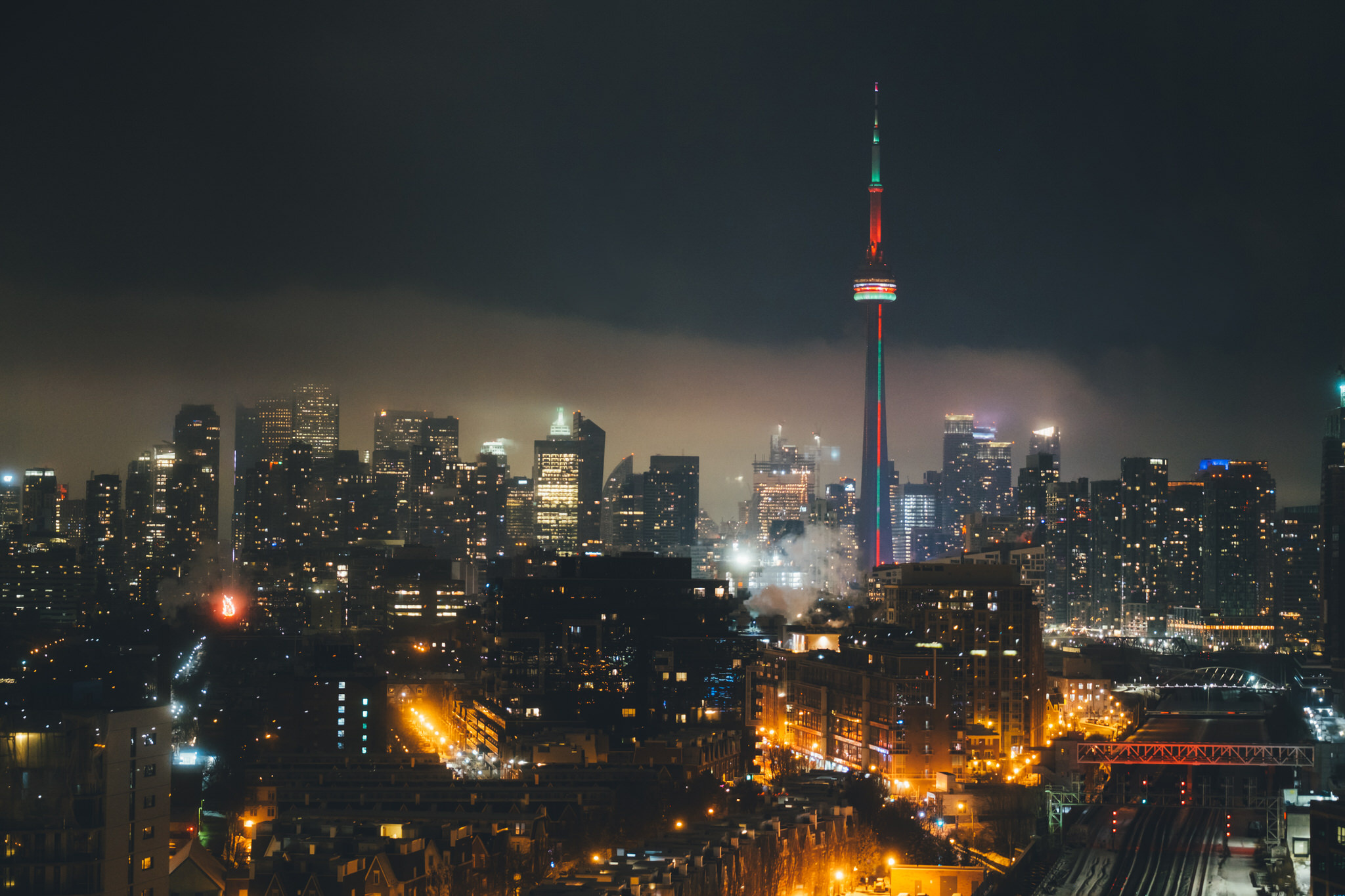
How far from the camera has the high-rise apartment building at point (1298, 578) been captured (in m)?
94.6

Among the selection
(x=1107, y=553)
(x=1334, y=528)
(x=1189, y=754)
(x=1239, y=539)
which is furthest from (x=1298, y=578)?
(x=1189, y=754)

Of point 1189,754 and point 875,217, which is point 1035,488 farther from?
point 1189,754

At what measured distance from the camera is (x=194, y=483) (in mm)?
92062

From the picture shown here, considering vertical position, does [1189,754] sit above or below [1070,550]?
below

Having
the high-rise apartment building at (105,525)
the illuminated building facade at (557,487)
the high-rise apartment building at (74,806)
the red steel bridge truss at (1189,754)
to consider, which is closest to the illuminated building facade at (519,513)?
the illuminated building facade at (557,487)

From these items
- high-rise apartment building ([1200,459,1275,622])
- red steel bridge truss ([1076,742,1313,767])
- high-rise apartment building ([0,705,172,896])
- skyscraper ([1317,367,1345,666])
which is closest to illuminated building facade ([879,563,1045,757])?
red steel bridge truss ([1076,742,1313,767])

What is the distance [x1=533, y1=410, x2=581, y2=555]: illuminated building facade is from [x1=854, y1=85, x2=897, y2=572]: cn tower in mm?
21480

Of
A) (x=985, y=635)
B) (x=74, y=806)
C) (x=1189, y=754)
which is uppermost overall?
(x=985, y=635)

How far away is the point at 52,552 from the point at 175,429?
58.7 ft

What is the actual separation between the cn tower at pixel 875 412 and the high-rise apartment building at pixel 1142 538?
1741 cm

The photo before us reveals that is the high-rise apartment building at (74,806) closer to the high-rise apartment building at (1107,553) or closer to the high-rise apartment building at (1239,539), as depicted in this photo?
the high-rise apartment building at (1239,539)

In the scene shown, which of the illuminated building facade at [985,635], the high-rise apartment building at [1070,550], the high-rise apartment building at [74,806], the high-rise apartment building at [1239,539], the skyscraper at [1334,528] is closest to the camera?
the high-rise apartment building at [74,806]

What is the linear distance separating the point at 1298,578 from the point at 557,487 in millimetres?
49615

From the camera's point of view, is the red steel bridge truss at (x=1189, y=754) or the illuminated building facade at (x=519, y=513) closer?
the red steel bridge truss at (x=1189, y=754)
